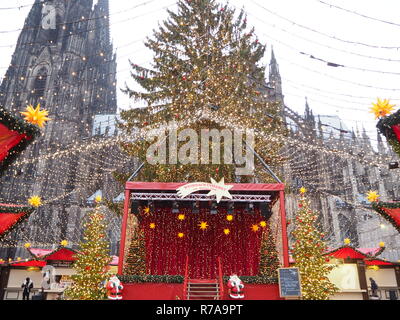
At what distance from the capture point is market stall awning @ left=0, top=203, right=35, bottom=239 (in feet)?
20.4

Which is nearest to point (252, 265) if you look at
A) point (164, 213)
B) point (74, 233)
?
point (164, 213)

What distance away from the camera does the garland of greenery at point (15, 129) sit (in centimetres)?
599

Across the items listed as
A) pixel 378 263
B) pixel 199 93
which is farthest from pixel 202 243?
pixel 378 263

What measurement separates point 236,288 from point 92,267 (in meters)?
4.90

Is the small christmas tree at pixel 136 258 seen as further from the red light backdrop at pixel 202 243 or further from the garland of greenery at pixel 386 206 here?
the garland of greenery at pixel 386 206

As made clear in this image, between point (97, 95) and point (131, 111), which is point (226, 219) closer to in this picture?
point (131, 111)

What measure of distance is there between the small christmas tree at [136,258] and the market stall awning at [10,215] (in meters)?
5.87

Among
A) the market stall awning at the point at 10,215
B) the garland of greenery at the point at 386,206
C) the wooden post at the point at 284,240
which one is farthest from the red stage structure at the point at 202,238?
the market stall awning at the point at 10,215

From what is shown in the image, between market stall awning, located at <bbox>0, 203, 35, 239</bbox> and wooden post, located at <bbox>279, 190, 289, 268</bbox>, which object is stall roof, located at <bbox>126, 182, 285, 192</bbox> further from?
market stall awning, located at <bbox>0, 203, 35, 239</bbox>

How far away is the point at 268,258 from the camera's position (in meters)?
11.8

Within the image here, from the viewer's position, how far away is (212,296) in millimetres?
9797

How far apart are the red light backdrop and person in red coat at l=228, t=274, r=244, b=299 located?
340 cm

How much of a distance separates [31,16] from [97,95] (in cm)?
1503
